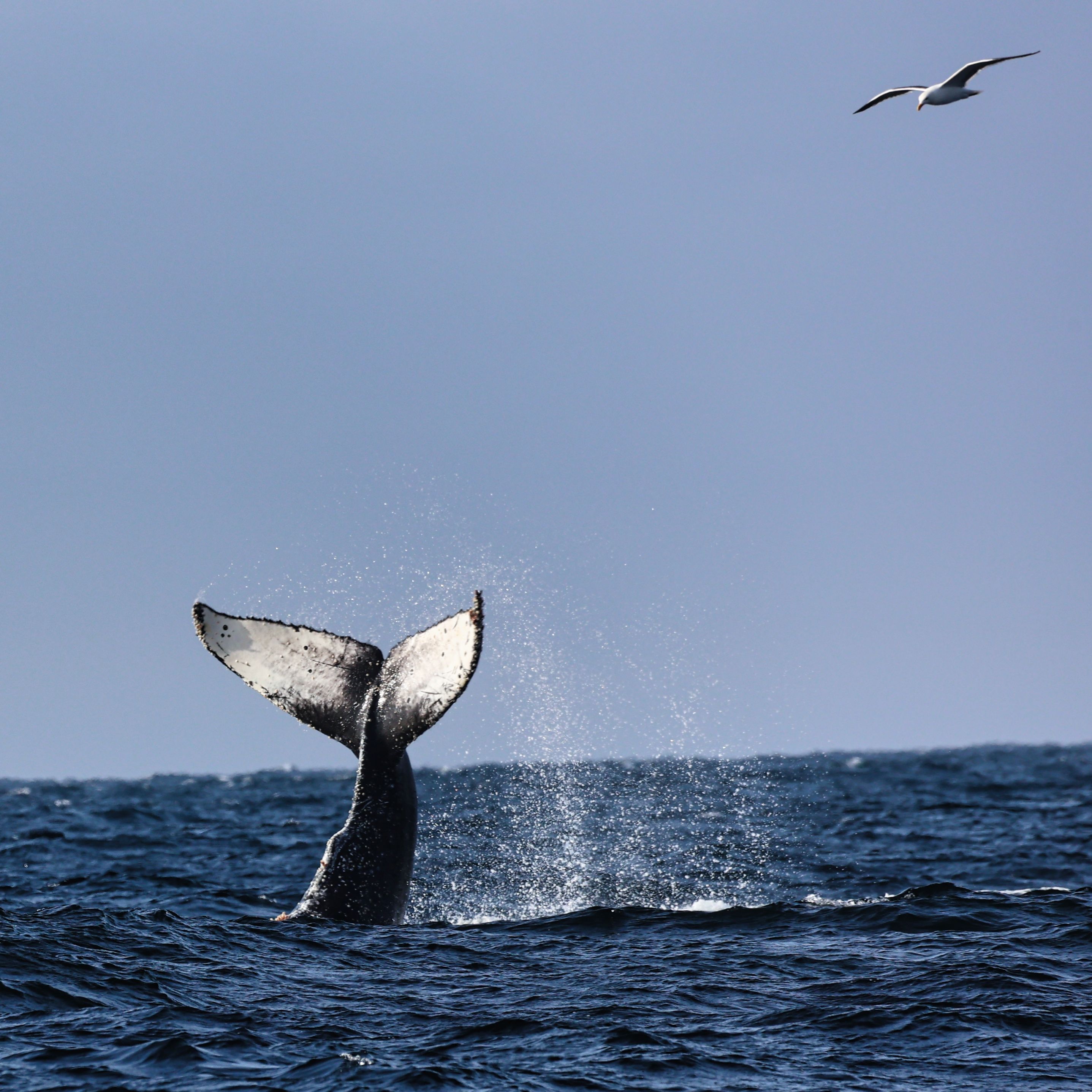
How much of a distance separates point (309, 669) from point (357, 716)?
532 mm

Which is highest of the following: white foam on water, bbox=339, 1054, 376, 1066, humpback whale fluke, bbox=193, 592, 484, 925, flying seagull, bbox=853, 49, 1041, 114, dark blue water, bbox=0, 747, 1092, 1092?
flying seagull, bbox=853, 49, 1041, 114

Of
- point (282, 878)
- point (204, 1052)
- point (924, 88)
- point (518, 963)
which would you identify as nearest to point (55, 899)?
point (282, 878)

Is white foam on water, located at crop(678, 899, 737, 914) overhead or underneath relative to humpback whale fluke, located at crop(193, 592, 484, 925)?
underneath

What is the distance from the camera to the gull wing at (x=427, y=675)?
9.53m

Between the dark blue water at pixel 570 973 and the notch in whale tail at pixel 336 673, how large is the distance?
5.47ft

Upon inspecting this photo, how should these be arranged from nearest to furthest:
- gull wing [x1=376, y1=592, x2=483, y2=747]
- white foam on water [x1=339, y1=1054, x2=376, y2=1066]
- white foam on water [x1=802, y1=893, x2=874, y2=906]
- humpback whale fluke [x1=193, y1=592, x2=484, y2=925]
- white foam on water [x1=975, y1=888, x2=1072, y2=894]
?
white foam on water [x1=339, y1=1054, x2=376, y2=1066], gull wing [x1=376, y1=592, x2=483, y2=747], humpback whale fluke [x1=193, y1=592, x2=484, y2=925], white foam on water [x1=802, y1=893, x2=874, y2=906], white foam on water [x1=975, y1=888, x2=1072, y2=894]

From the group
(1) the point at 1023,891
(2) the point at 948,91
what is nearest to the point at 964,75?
(2) the point at 948,91

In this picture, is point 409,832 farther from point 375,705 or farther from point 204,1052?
point 204,1052

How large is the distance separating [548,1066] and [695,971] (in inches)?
101

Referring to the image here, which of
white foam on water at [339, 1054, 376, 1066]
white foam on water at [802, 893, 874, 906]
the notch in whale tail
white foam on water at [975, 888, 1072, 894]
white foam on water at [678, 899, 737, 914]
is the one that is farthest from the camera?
white foam on water at [975, 888, 1072, 894]

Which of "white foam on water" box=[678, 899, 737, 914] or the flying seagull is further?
the flying seagull

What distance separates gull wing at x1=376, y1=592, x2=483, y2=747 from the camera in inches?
375

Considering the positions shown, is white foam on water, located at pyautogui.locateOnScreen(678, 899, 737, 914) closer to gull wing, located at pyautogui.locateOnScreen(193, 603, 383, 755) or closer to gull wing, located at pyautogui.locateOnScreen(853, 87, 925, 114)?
gull wing, located at pyautogui.locateOnScreen(193, 603, 383, 755)

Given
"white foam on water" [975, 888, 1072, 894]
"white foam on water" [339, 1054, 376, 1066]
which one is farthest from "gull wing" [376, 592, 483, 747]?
"white foam on water" [975, 888, 1072, 894]
